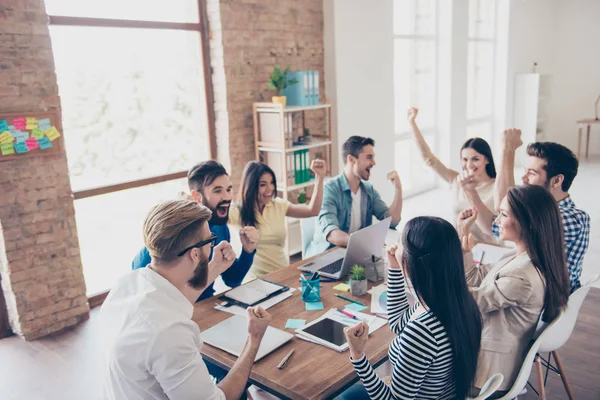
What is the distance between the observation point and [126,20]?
4.34 m

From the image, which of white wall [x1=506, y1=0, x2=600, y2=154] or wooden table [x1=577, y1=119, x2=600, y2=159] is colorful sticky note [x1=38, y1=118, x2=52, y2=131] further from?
wooden table [x1=577, y1=119, x2=600, y2=159]

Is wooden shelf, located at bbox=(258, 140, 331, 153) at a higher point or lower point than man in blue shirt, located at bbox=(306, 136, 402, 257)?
higher

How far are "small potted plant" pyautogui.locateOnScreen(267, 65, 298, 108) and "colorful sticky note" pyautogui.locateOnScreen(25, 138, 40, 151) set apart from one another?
2116 millimetres

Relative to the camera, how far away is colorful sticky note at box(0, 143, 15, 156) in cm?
350

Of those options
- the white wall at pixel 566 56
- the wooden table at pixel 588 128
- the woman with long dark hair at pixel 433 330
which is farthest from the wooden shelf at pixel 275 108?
the wooden table at pixel 588 128

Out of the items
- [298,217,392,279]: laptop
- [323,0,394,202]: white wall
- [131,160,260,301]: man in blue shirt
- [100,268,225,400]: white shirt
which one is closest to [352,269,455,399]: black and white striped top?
[100,268,225,400]: white shirt

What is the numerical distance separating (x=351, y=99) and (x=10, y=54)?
3.55 metres

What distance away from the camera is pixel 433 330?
5.32 ft

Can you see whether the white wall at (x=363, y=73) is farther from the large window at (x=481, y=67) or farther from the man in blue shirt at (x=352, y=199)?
the large window at (x=481, y=67)

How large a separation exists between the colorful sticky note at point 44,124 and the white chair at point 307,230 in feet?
6.43

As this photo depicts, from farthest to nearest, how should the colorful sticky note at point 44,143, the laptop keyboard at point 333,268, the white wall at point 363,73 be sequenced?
the white wall at point 363,73 < the colorful sticky note at point 44,143 < the laptop keyboard at point 333,268

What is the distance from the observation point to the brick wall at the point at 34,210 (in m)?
3.53

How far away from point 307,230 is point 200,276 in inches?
72.3

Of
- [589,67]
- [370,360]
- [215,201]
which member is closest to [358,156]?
[215,201]
